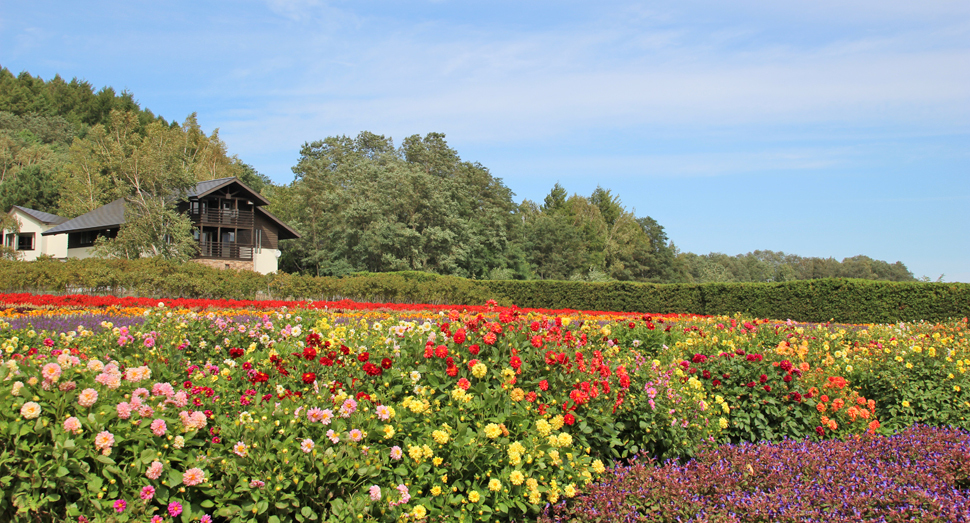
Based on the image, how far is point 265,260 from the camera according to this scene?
37.1 meters

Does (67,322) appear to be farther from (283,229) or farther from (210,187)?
(283,229)

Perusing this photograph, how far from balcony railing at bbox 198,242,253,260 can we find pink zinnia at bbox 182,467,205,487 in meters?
35.1

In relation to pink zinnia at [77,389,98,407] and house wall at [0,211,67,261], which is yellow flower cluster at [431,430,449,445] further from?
house wall at [0,211,67,261]

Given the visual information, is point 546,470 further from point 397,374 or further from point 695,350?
point 695,350

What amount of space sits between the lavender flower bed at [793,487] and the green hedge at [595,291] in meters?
14.4

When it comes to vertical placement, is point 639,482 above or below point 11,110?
below

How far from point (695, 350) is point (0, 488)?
15.9ft

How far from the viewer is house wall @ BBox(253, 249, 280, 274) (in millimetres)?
36625

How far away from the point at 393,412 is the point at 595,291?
764 inches

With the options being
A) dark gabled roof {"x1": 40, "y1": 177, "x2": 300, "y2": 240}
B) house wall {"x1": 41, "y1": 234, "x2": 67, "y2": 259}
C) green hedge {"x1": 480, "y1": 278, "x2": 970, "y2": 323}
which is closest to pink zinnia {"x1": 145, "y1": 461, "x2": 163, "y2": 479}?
green hedge {"x1": 480, "y1": 278, "x2": 970, "y2": 323}

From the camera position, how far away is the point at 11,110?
2517 inches

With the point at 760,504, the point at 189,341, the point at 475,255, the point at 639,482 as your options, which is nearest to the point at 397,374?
the point at 639,482

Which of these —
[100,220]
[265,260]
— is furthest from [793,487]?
[100,220]

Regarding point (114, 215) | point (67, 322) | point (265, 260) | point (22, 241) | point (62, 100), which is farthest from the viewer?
point (62, 100)
